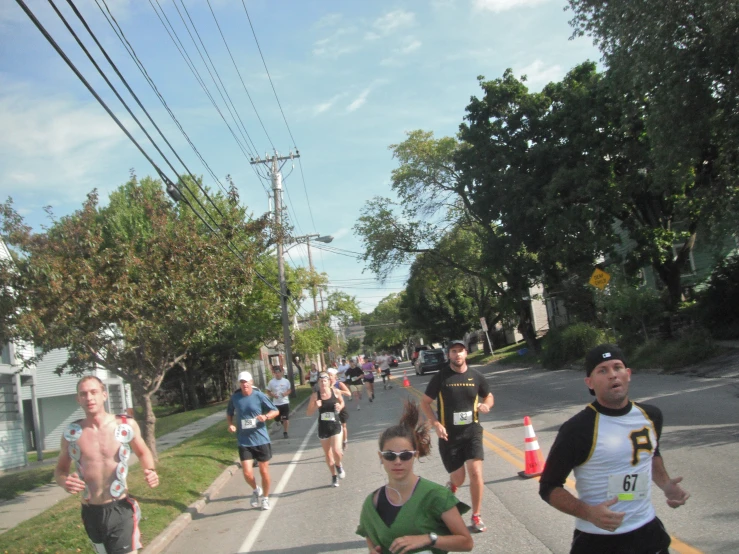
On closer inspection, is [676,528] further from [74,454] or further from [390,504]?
[74,454]

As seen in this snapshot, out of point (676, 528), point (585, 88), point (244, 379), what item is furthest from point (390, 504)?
point (585, 88)

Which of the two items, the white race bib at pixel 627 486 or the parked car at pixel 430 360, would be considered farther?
the parked car at pixel 430 360

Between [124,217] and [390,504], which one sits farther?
[124,217]

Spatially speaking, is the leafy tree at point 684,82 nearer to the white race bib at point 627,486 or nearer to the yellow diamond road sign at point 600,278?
the yellow diamond road sign at point 600,278

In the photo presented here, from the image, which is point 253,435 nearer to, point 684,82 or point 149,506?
point 149,506

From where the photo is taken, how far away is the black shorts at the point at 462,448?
22.2ft

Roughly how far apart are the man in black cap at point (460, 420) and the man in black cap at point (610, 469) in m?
3.39

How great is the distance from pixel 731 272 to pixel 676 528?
19831 millimetres

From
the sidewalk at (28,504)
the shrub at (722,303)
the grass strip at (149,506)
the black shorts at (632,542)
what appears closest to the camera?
the black shorts at (632,542)

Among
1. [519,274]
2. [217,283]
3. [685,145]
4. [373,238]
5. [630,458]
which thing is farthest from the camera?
[373,238]

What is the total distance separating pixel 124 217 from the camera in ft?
87.5

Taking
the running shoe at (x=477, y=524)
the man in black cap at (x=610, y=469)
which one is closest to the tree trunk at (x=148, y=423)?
the running shoe at (x=477, y=524)

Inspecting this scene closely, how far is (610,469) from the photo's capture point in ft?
10.5

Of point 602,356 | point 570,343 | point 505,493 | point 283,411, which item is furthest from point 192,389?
point 602,356
